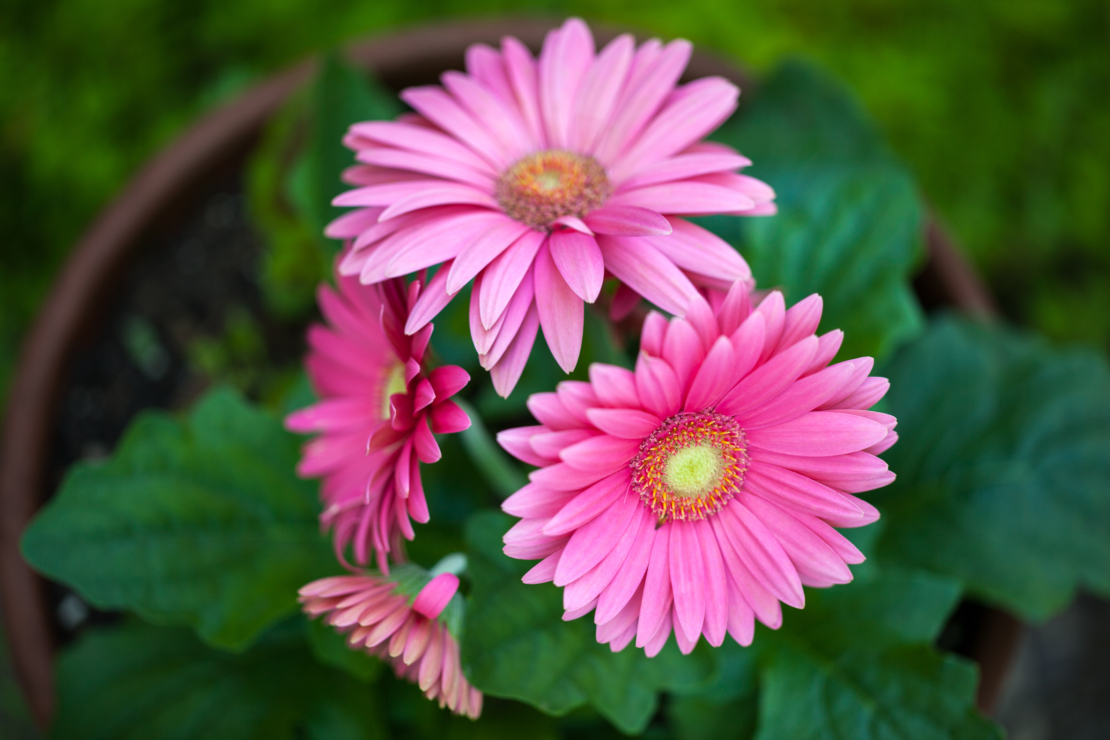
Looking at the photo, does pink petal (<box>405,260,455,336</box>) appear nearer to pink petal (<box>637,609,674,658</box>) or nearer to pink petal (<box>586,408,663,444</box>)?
pink petal (<box>586,408,663,444</box>)

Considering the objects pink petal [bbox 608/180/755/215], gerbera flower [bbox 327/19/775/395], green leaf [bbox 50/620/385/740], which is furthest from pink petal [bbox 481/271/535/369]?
green leaf [bbox 50/620/385/740]

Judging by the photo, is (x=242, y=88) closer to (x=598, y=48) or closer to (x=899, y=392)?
(x=598, y=48)

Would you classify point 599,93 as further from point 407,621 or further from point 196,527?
point 196,527

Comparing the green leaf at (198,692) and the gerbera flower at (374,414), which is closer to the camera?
the gerbera flower at (374,414)

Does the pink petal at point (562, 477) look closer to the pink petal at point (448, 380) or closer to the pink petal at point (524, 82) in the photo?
the pink petal at point (448, 380)

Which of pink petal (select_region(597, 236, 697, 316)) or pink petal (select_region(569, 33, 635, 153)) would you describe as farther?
pink petal (select_region(569, 33, 635, 153))

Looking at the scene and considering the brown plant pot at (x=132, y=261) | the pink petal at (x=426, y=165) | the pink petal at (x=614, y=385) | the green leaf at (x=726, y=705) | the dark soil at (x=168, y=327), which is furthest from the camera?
the dark soil at (x=168, y=327)

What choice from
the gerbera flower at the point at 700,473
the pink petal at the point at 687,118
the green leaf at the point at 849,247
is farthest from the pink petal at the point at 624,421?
the green leaf at the point at 849,247
